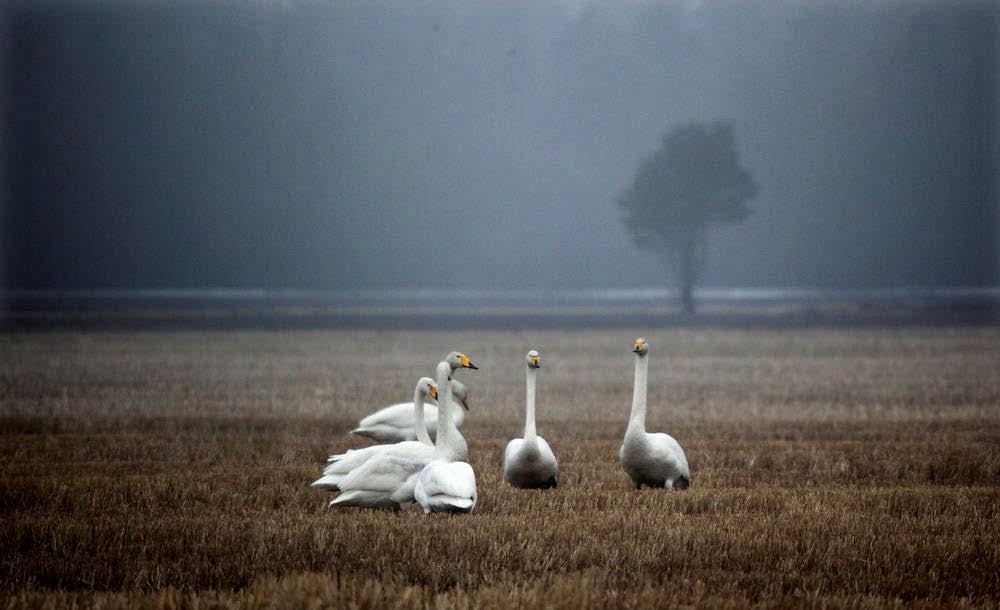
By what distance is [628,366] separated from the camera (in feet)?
113

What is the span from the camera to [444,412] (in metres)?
12.2

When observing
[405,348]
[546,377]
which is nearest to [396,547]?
[546,377]

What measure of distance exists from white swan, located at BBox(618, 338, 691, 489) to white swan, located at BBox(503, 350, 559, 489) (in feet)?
2.59

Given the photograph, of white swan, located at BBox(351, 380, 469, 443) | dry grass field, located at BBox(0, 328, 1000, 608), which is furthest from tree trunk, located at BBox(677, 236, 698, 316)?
white swan, located at BBox(351, 380, 469, 443)

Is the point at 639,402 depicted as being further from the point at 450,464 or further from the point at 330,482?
the point at 330,482

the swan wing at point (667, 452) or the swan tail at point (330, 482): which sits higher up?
the swan wing at point (667, 452)

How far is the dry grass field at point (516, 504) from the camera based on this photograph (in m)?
8.53

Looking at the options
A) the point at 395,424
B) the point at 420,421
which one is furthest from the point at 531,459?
the point at 395,424

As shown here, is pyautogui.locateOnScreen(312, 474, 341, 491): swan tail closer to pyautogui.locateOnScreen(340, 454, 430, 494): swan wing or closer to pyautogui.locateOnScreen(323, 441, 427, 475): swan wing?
pyautogui.locateOnScreen(323, 441, 427, 475): swan wing

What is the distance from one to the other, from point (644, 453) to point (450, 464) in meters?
2.36

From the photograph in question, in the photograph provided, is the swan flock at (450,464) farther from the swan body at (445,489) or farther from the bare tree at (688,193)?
the bare tree at (688,193)

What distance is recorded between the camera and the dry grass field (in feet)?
28.0

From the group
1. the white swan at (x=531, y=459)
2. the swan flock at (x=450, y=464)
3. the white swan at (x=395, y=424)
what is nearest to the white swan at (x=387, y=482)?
the swan flock at (x=450, y=464)

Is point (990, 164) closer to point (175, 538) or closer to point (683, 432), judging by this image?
point (683, 432)
